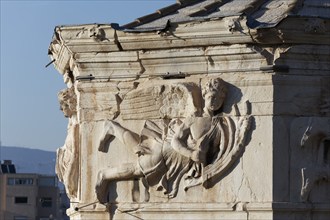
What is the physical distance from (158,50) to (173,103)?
611mm

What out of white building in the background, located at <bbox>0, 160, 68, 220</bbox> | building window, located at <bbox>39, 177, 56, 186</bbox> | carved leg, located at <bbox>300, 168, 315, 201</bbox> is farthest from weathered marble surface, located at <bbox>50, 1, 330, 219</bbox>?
building window, located at <bbox>39, 177, 56, 186</bbox>

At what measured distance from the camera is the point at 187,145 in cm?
1494

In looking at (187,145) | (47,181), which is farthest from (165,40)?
(47,181)

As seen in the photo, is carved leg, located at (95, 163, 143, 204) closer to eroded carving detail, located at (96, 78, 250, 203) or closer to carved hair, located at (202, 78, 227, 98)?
eroded carving detail, located at (96, 78, 250, 203)

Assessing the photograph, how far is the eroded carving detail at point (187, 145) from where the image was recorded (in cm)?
1483

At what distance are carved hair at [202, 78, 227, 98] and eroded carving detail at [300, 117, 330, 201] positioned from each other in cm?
99

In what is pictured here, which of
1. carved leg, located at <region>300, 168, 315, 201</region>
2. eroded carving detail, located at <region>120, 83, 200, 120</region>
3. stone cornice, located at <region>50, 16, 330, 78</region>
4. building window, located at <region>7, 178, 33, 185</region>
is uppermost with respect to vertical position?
building window, located at <region>7, 178, 33, 185</region>

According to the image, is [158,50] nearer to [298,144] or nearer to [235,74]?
[235,74]

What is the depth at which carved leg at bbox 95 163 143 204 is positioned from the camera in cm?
1527

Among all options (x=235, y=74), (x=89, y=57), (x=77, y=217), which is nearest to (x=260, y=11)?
(x=235, y=74)

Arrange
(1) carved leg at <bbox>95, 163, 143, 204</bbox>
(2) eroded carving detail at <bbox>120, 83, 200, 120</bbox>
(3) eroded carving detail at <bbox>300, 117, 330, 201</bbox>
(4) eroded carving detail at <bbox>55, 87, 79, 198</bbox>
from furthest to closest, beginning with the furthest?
(4) eroded carving detail at <bbox>55, 87, 79, 198</bbox> < (1) carved leg at <bbox>95, 163, 143, 204</bbox> < (2) eroded carving detail at <bbox>120, 83, 200, 120</bbox> < (3) eroded carving detail at <bbox>300, 117, 330, 201</bbox>

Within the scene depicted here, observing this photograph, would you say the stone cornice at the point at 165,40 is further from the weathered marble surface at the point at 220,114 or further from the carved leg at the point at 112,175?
the carved leg at the point at 112,175

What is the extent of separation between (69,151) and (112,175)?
999 mm

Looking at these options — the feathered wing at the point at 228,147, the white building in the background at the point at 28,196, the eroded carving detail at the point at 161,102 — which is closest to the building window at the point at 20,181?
the white building in the background at the point at 28,196
